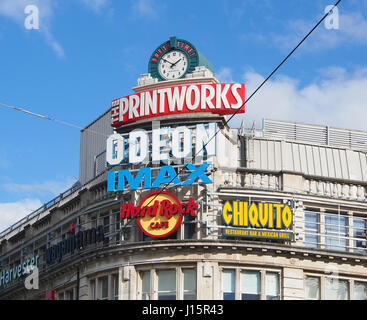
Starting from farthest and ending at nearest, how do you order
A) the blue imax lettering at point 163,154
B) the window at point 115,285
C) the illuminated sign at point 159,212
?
1. the blue imax lettering at point 163,154
2. the window at point 115,285
3. the illuminated sign at point 159,212

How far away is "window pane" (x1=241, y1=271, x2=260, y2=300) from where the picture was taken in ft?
172

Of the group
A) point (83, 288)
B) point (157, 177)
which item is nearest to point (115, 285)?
point (83, 288)

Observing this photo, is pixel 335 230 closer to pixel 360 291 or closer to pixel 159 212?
pixel 360 291

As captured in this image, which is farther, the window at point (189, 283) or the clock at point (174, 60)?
the clock at point (174, 60)

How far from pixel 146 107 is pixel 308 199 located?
1138cm

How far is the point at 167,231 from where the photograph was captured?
53.6 metres

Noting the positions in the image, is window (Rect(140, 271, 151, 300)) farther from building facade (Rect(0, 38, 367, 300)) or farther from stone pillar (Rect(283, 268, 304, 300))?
stone pillar (Rect(283, 268, 304, 300))

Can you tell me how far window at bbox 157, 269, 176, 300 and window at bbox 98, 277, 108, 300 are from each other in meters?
3.87

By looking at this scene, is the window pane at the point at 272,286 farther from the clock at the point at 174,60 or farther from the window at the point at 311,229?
the clock at the point at 174,60

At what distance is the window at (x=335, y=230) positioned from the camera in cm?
5528

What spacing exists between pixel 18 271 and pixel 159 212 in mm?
17245

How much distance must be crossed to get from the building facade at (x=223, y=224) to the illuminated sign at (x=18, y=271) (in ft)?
10.5

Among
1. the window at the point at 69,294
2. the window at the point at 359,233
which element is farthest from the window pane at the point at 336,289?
the window at the point at 69,294
